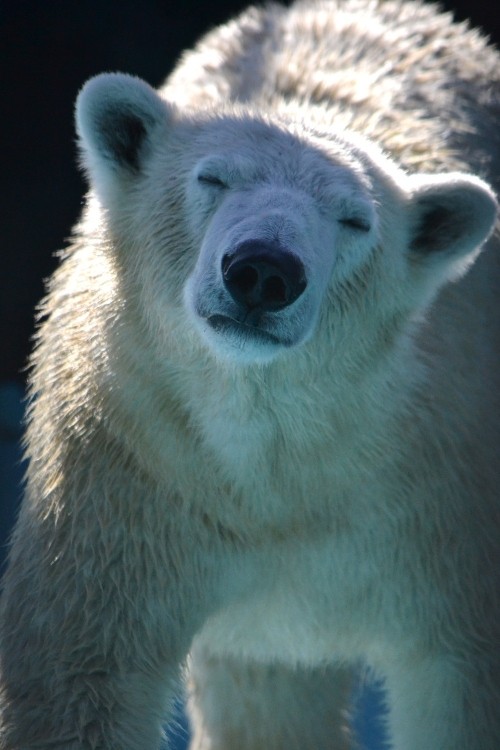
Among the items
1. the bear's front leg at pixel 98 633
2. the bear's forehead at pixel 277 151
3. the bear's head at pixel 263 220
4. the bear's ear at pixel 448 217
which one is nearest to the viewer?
the bear's head at pixel 263 220

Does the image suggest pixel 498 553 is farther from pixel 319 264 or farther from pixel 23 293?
pixel 23 293

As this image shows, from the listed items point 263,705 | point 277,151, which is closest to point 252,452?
point 277,151

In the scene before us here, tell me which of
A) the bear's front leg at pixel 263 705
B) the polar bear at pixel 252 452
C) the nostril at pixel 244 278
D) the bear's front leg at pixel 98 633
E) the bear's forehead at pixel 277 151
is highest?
the bear's forehead at pixel 277 151

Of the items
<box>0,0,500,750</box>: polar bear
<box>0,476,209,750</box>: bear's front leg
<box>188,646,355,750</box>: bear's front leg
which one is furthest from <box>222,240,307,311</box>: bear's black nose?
<box>188,646,355,750</box>: bear's front leg

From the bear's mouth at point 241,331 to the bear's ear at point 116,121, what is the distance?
79cm

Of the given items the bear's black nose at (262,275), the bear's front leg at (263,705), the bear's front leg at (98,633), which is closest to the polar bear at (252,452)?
the bear's front leg at (98,633)

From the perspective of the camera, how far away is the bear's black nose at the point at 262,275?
2.98m

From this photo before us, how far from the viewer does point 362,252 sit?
3479 mm

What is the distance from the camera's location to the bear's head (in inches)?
123

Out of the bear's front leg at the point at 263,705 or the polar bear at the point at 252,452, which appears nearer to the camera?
the polar bear at the point at 252,452

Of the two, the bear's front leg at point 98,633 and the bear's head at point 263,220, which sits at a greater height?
the bear's head at point 263,220

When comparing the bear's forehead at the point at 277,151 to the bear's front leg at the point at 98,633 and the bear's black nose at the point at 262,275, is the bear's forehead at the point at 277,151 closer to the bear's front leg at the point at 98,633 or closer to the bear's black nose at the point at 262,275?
the bear's black nose at the point at 262,275

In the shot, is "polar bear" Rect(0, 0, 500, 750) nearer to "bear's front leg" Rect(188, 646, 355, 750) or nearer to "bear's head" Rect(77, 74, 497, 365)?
A: "bear's head" Rect(77, 74, 497, 365)

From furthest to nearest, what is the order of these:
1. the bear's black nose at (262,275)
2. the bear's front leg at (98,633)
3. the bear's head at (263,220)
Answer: the bear's front leg at (98,633), the bear's head at (263,220), the bear's black nose at (262,275)
